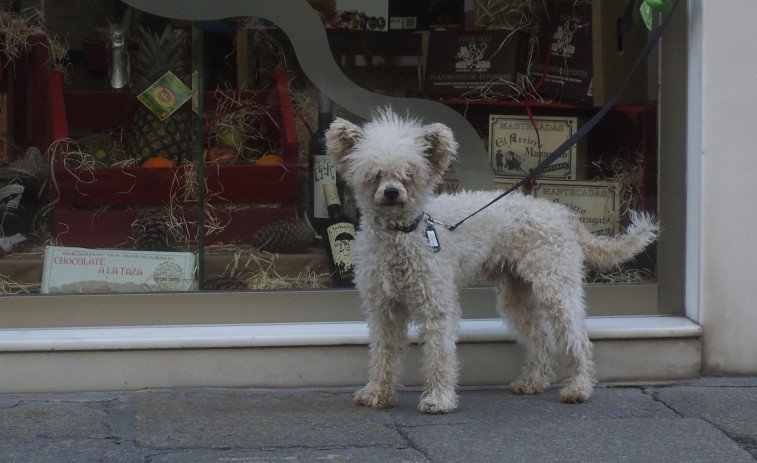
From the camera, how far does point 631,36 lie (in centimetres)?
618

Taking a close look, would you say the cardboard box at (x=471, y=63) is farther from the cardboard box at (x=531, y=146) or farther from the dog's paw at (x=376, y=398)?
the dog's paw at (x=376, y=398)

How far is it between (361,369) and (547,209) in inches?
52.4

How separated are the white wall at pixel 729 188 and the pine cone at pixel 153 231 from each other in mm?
3026

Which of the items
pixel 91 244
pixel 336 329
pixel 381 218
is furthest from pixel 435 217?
pixel 91 244

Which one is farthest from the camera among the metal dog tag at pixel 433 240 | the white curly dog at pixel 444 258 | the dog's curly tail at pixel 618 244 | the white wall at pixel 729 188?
the white wall at pixel 729 188

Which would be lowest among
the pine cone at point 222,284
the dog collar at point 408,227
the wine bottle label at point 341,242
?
the pine cone at point 222,284

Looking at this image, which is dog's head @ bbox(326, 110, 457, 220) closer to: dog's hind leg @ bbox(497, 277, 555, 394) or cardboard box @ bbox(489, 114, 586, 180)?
dog's hind leg @ bbox(497, 277, 555, 394)

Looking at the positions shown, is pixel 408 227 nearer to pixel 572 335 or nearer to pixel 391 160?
pixel 391 160

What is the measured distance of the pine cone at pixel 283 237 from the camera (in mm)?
6148

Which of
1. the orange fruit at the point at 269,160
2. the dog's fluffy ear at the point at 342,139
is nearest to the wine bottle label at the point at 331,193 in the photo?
the orange fruit at the point at 269,160

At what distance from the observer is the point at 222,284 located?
6.07 m

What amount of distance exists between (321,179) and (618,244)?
174 centimetres

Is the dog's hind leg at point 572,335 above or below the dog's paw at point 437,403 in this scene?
above

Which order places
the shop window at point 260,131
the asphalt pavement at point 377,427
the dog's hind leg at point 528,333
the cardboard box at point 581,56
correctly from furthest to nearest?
the cardboard box at point 581,56, the shop window at point 260,131, the dog's hind leg at point 528,333, the asphalt pavement at point 377,427
